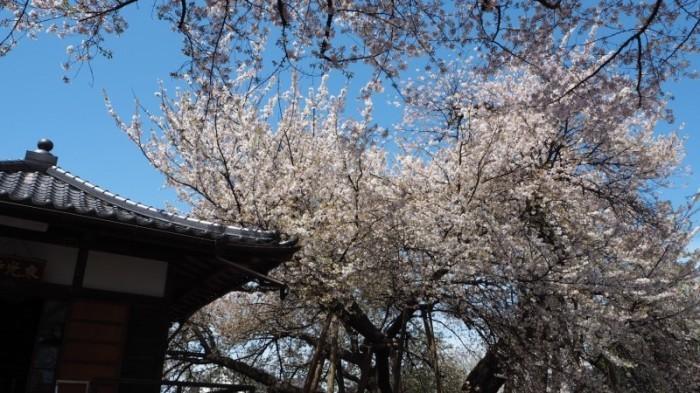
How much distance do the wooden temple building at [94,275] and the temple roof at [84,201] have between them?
0.04ft

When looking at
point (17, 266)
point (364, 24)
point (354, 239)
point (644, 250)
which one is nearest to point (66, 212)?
point (17, 266)

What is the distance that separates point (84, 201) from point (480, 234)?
6.27 m

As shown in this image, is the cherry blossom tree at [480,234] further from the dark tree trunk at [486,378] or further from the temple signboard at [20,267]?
the temple signboard at [20,267]

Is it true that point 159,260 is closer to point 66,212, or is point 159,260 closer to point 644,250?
point 66,212

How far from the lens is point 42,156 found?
19.7 ft

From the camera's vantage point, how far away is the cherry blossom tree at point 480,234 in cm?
832

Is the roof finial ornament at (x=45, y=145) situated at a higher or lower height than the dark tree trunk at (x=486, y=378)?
higher

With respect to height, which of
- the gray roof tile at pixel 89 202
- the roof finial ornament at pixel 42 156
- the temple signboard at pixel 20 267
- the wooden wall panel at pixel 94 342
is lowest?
the wooden wall panel at pixel 94 342

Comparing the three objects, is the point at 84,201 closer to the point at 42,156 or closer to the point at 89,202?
the point at 89,202

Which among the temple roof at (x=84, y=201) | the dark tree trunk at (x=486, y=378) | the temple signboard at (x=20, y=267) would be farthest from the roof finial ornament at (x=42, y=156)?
the dark tree trunk at (x=486, y=378)

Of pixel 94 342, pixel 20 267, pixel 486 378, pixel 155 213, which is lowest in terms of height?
pixel 94 342

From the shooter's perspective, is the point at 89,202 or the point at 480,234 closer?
the point at 89,202

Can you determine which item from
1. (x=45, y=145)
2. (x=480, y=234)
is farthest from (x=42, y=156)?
(x=480, y=234)

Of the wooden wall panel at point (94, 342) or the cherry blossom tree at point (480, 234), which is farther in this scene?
the cherry blossom tree at point (480, 234)
